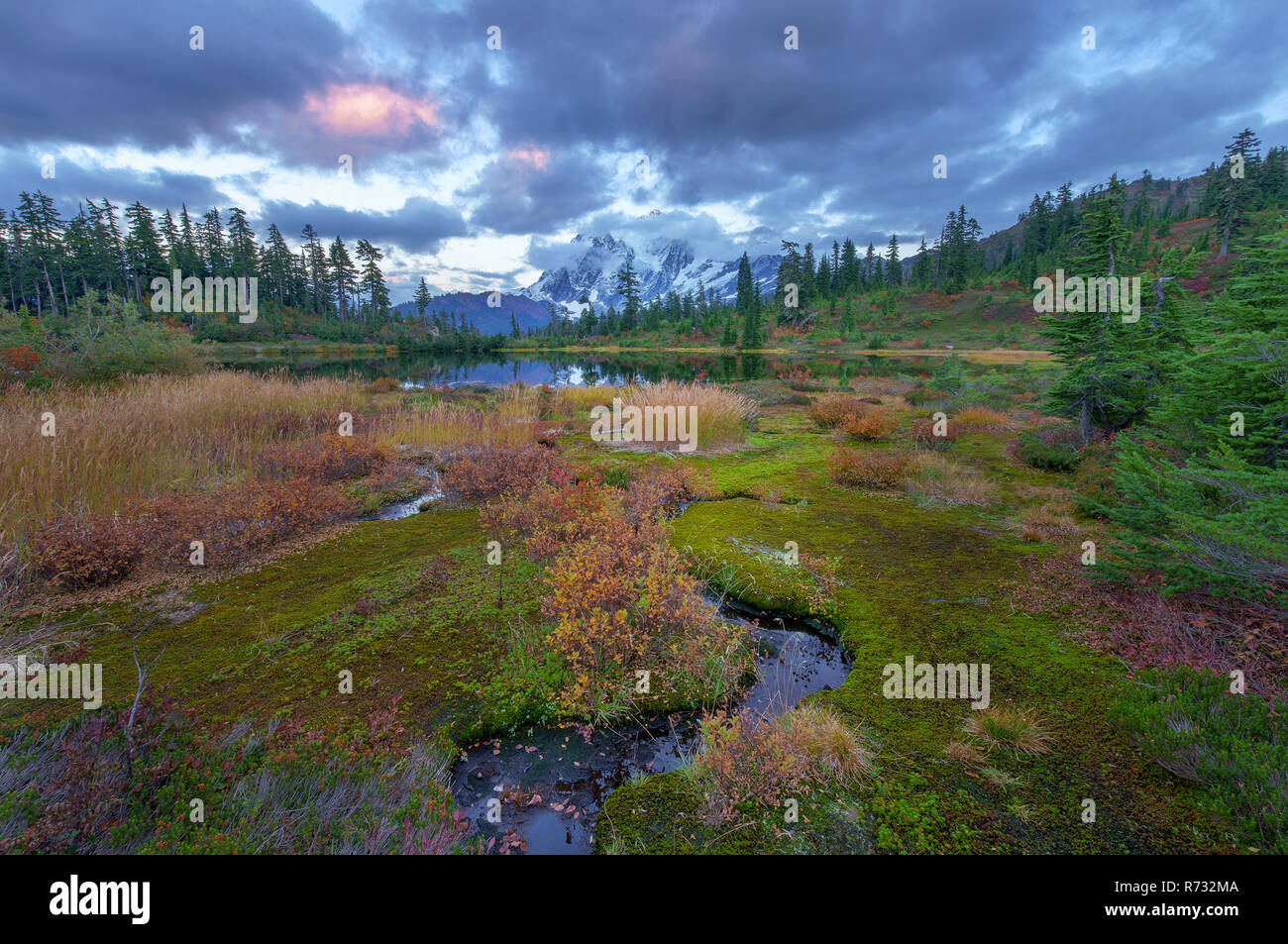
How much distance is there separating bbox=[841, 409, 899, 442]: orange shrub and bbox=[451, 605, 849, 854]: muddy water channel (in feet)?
35.1

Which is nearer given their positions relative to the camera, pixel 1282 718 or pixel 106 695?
pixel 1282 718

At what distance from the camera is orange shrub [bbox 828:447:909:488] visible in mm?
9859

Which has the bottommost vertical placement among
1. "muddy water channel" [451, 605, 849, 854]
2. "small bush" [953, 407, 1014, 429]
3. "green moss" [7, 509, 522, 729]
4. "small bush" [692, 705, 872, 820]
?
"muddy water channel" [451, 605, 849, 854]

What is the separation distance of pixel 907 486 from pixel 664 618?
7.07 m

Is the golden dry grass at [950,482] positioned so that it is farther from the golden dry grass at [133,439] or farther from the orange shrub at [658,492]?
the golden dry grass at [133,439]

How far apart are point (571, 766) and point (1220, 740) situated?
4.11 m

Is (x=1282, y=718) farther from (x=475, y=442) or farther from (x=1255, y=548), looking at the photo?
(x=475, y=442)

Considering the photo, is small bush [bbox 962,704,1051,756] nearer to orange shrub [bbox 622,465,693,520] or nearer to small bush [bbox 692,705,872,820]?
small bush [bbox 692,705,872,820]

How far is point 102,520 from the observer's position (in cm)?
611

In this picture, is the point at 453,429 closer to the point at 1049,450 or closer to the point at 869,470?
the point at 869,470

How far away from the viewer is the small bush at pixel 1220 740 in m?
2.56

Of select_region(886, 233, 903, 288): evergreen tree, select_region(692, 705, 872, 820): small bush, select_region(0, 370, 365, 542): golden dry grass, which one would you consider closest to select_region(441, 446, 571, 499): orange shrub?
select_region(0, 370, 365, 542): golden dry grass

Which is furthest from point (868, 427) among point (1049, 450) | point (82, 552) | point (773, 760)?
point (82, 552)
